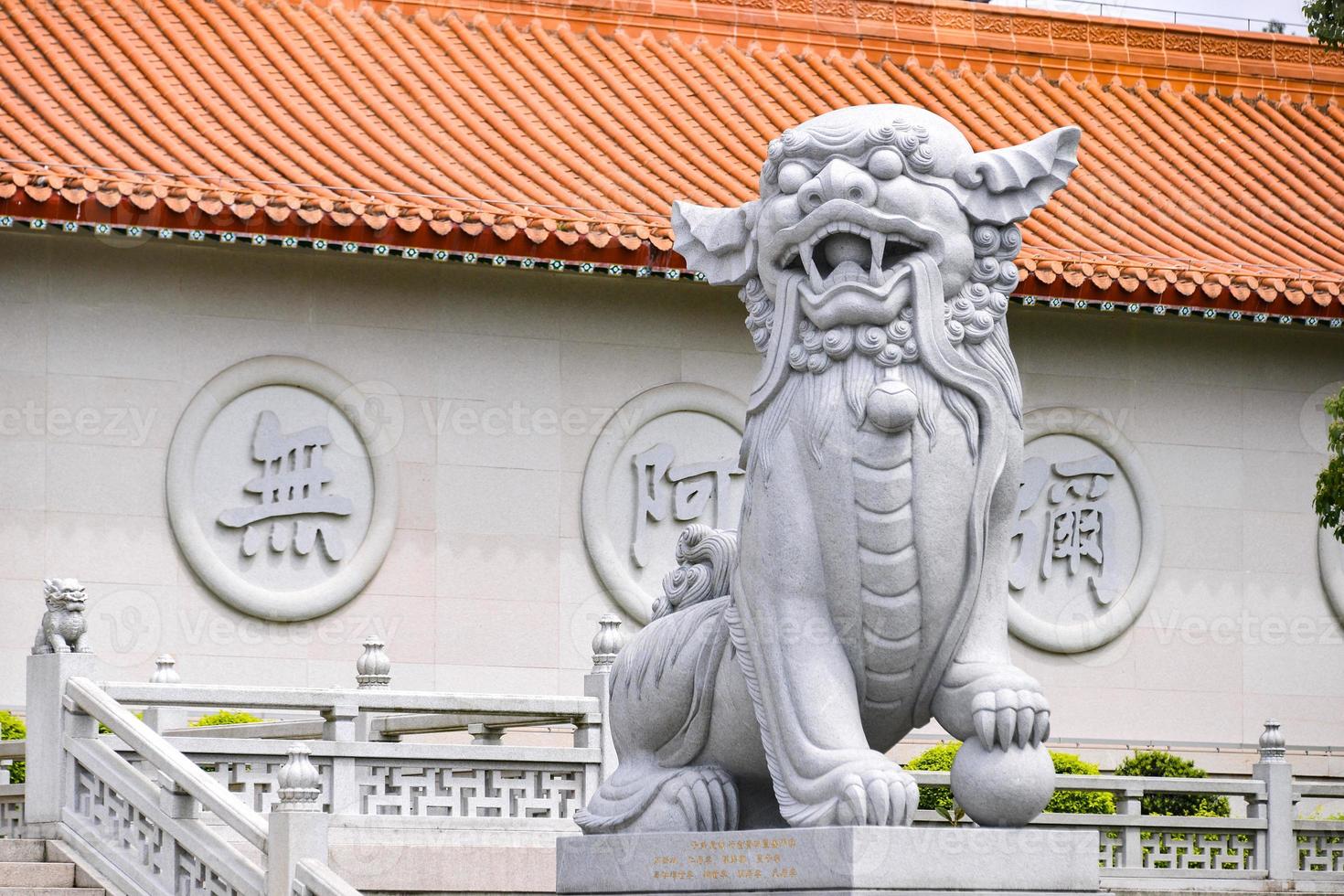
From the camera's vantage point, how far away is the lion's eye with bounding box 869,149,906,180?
20.8 feet

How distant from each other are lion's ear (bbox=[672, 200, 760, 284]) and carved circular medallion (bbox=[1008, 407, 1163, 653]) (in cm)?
938

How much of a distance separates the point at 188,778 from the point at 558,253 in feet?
18.2

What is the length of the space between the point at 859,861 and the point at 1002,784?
519mm

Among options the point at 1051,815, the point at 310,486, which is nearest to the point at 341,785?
the point at 1051,815

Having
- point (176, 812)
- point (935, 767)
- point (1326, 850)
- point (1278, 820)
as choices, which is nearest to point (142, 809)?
point (176, 812)

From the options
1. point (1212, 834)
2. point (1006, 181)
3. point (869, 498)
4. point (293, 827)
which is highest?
point (1006, 181)

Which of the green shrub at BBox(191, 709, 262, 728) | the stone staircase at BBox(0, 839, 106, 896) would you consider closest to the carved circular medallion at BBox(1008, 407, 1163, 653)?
the green shrub at BBox(191, 709, 262, 728)

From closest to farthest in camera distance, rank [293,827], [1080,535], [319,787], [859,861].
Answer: [859,861] → [293,827] → [319,787] → [1080,535]

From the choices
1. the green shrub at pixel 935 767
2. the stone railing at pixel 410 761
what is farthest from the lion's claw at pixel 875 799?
the green shrub at pixel 935 767

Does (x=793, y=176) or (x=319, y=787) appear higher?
(x=793, y=176)

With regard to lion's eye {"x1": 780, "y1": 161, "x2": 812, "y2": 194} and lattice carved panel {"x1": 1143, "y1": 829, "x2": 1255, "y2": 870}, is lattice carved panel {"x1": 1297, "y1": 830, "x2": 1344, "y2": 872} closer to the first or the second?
lattice carved panel {"x1": 1143, "y1": 829, "x2": 1255, "y2": 870}

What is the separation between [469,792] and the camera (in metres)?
10.5

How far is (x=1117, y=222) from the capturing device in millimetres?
16484

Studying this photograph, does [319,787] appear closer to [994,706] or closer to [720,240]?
[720,240]
